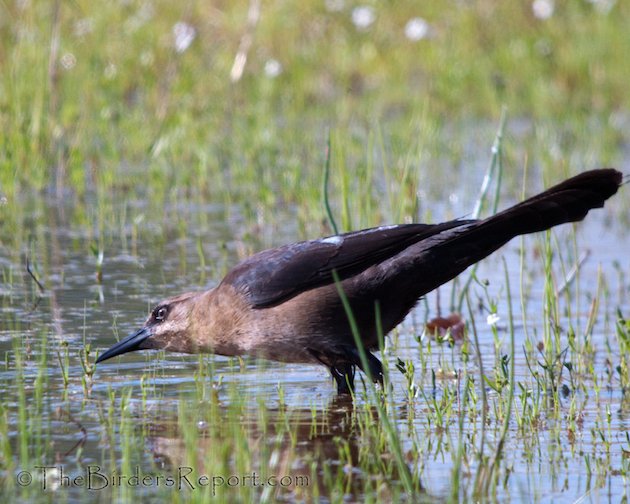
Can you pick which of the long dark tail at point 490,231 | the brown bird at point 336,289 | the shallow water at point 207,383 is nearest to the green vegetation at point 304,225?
the shallow water at point 207,383

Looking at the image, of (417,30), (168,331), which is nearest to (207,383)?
(168,331)

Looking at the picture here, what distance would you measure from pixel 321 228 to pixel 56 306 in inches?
78.1

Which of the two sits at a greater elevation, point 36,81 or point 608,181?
point 36,81

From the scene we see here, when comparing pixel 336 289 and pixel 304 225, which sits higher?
pixel 304 225

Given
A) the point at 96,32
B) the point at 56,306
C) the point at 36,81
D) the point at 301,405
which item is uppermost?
the point at 96,32

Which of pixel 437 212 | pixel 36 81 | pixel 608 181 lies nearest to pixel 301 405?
pixel 608 181

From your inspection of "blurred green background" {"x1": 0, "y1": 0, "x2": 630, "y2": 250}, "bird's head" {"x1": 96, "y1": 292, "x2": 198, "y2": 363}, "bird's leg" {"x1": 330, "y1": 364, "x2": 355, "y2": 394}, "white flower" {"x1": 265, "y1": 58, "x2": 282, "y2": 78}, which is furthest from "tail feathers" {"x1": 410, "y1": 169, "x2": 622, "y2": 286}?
"white flower" {"x1": 265, "y1": 58, "x2": 282, "y2": 78}

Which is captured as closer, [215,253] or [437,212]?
[215,253]

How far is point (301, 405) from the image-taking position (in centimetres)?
475

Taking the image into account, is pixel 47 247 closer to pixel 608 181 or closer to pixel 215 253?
pixel 215 253

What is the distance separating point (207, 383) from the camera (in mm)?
4918

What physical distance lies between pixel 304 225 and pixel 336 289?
265 cm

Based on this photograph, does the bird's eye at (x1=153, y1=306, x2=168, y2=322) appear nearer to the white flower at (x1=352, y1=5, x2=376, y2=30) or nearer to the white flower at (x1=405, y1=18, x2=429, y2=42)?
the white flower at (x1=405, y1=18, x2=429, y2=42)

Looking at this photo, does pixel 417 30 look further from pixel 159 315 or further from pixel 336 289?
pixel 336 289
